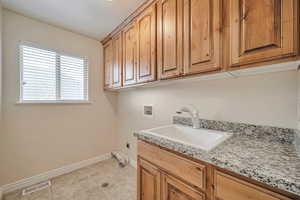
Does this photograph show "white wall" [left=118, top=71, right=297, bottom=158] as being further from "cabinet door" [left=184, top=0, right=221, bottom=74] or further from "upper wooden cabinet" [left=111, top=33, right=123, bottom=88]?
"upper wooden cabinet" [left=111, top=33, right=123, bottom=88]

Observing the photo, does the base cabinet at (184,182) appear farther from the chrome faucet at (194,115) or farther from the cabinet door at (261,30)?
the cabinet door at (261,30)

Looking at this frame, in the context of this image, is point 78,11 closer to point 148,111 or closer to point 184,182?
point 148,111

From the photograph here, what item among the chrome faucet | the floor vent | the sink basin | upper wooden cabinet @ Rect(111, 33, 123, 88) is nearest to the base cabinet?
the sink basin

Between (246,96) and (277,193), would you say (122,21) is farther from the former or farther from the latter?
(277,193)

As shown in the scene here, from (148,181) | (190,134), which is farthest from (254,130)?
(148,181)

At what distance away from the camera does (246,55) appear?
2.85 feet

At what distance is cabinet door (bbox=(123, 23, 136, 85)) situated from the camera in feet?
5.99

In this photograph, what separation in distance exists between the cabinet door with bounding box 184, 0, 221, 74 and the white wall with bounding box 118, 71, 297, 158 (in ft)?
1.22

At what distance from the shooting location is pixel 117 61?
2189 millimetres

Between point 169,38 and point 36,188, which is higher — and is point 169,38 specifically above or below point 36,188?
above

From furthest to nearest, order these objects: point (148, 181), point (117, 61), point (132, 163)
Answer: point (132, 163) < point (117, 61) < point (148, 181)

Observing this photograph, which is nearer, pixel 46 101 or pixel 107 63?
pixel 46 101

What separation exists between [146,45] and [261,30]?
109cm

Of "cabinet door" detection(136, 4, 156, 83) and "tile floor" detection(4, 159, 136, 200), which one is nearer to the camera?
"cabinet door" detection(136, 4, 156, 83)
